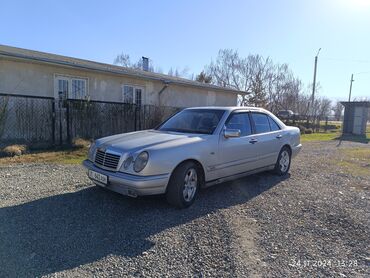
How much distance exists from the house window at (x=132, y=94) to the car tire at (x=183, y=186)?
1090cm

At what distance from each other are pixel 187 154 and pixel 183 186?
1.59 feet

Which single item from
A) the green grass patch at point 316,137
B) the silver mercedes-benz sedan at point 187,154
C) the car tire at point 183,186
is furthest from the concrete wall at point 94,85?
the car tire at point 183,186

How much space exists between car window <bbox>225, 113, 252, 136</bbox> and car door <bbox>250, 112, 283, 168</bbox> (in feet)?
0.64

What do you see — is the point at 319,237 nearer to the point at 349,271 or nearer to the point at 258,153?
the point at 349,271

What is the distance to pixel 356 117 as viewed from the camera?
2366 cm

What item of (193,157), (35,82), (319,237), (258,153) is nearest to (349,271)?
(319,237)

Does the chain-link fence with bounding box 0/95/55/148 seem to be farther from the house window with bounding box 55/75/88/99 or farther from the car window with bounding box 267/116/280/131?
the car window with bounding box 267/116/280/131

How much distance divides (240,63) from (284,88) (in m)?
7.00

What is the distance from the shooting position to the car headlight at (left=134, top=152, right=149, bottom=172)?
4070mm

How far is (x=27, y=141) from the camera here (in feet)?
32.4

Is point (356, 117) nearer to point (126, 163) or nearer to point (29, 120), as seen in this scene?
point (29, 120)

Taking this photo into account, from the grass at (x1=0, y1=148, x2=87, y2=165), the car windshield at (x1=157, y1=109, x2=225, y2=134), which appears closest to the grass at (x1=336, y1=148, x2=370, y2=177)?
the car windshield at (x1=157, y1=109, x2=225, y2=134)

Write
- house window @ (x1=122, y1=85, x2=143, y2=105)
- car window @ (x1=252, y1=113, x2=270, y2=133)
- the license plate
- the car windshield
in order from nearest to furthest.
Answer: the license plate → the car windshield → car window @ (x1=252, y1=113, x2=270, y2=133) → house window @ (x1=122, y1=85, x2=143, y2=105)

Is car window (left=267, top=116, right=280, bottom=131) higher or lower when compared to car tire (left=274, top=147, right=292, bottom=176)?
higher
